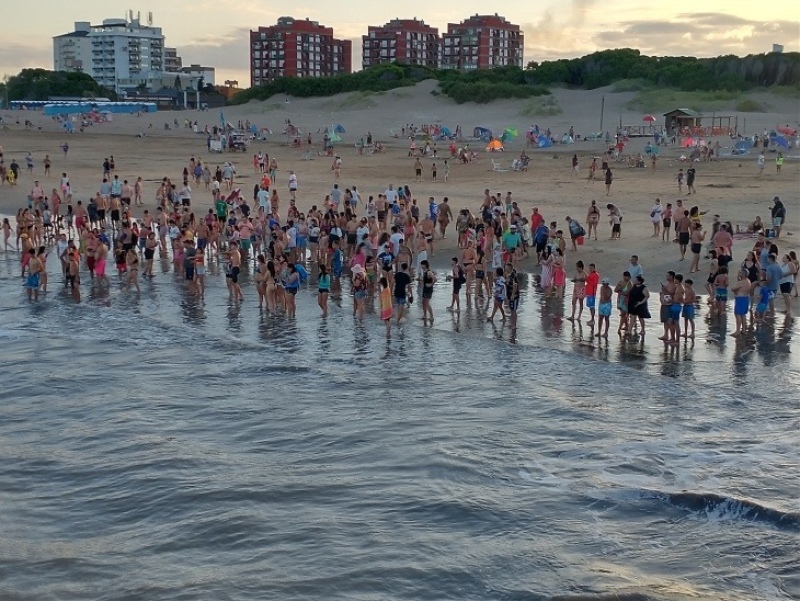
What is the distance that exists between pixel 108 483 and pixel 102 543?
60.5 inches

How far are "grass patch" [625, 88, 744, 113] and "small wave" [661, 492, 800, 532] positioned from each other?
176 ft

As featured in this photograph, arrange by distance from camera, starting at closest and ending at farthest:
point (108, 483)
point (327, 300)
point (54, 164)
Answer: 1. point (108, 483)
2. point (327, 300)
3. point (54, 164)

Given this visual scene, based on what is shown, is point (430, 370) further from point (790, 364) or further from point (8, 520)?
point (8, 520)

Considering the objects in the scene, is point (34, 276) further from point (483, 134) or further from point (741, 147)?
point (483, 134)

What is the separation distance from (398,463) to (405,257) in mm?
9138

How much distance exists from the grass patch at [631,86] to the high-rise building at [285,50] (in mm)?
70844

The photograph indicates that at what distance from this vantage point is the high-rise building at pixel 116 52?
579 ft

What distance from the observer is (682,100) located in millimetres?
62750

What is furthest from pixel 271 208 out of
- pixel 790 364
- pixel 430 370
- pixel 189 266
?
pixel 790 364

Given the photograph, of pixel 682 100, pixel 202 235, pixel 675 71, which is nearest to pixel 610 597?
pixel 202 235

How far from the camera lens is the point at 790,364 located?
48.9 ft

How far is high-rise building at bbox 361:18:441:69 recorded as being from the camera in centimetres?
13375

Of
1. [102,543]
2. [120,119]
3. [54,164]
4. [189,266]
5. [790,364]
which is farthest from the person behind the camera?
[120,119]

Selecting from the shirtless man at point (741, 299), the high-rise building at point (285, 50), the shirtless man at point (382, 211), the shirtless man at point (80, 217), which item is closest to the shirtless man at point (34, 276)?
the shirtless man at point (80, 217)
